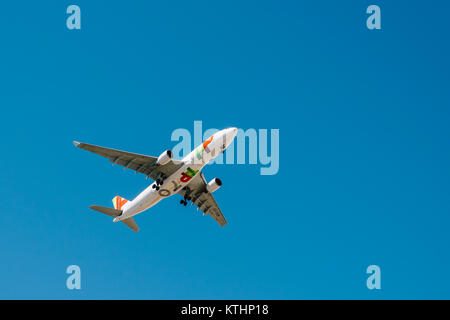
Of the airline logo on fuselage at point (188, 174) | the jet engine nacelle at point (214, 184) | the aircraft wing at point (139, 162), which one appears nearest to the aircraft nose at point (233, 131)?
the airline logo on fuselage at point (188, 174)

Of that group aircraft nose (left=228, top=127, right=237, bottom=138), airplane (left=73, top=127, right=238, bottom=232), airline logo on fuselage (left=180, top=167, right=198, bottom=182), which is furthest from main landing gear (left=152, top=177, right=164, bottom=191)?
aircraft nose (left=228, top=127, right=237, bottom=138)

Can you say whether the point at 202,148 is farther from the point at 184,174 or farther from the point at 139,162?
the point at 139,162

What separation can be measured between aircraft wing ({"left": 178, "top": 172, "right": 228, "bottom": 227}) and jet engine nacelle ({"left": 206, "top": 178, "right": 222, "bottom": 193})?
1.32 metres

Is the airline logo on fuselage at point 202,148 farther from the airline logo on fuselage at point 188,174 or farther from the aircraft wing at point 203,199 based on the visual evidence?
the aircraft wing at point 203,199

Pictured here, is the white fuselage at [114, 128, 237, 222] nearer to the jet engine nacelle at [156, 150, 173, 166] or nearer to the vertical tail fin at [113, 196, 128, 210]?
the jet engine nacelle at [156, 150, 173, 166]

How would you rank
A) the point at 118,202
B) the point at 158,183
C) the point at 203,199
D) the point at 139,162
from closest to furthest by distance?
the point at 158,183 → the point at 139,162 → the point at 203,199 → the point at 118,202

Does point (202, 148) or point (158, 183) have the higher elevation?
point (202, 148)

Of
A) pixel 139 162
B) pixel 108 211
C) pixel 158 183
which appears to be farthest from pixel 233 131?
pixel 108 211

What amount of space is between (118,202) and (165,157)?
15283mm

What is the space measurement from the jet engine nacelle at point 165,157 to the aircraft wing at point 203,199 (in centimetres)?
801

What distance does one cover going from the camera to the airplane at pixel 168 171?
62.0 metres

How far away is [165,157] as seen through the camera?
2434 inches
